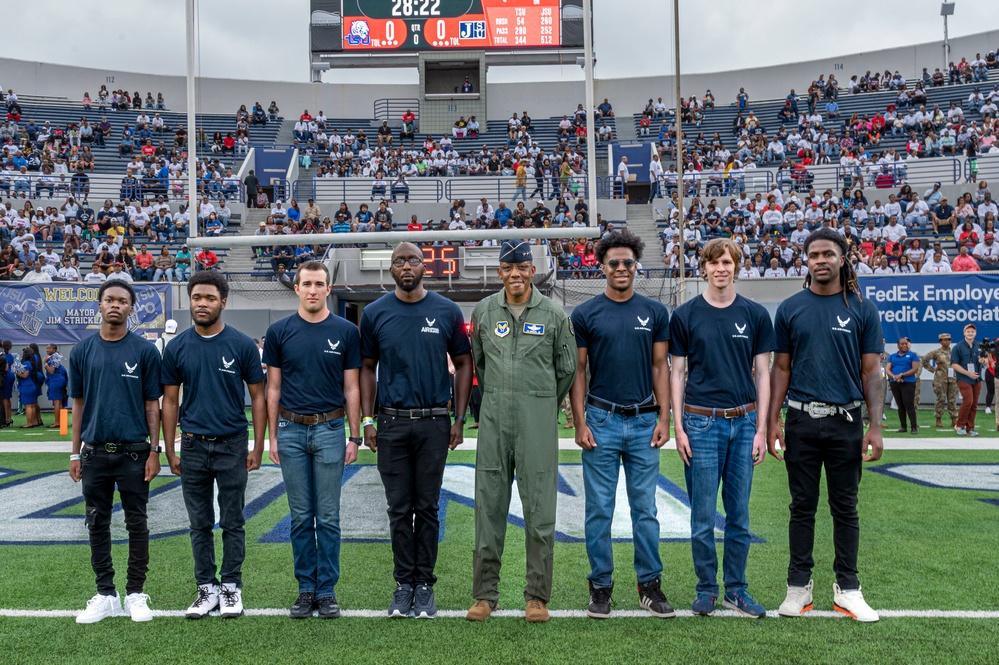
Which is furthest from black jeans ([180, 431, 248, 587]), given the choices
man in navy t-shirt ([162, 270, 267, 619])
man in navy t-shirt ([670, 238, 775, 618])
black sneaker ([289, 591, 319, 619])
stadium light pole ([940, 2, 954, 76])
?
stadium light pole ([940, 2, 954, 76])

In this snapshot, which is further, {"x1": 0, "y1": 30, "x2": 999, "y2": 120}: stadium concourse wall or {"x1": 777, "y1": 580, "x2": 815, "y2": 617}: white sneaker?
{"x1": 0, "y1": 30, "x2": 999, "y2": 120}: stadium concourse wall

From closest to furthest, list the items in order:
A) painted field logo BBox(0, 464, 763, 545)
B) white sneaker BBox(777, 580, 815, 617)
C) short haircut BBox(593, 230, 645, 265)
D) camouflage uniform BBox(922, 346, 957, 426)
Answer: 1. white sneaker BBox(777, 580, 815, 617)
2. short haircut BBox(593, 230, 645, 265)
3. painted field logo BBox(0, 464, 763, 545)
4. camouflage uniform BBox(922, 346, 957, 426)

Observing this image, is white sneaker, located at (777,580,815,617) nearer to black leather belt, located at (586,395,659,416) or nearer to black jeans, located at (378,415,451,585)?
black leather belt, located at (586,395,659,416)

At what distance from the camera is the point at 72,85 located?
33.9m

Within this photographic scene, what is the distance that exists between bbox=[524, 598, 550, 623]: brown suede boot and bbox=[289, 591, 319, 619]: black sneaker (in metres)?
1.09

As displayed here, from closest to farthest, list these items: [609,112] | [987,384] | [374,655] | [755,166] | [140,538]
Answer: [374,655] → [140,538] → [987,384] → [755,166] → [609,112]

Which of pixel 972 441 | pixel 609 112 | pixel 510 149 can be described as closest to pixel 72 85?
pixel 510 149

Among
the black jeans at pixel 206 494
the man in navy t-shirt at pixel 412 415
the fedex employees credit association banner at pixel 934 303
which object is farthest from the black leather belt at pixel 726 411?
the fedex employees credit association banner at pixel 934 303

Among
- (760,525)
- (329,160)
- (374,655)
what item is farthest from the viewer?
(329,160)

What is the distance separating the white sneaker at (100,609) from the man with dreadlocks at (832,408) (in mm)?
3385

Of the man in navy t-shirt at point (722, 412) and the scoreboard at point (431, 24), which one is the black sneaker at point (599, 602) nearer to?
the man in navy t-shirt at point (722, 412)

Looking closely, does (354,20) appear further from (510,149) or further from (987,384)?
(987,384)

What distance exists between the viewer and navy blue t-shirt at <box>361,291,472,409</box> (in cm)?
456

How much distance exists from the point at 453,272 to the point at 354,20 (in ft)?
48.1
